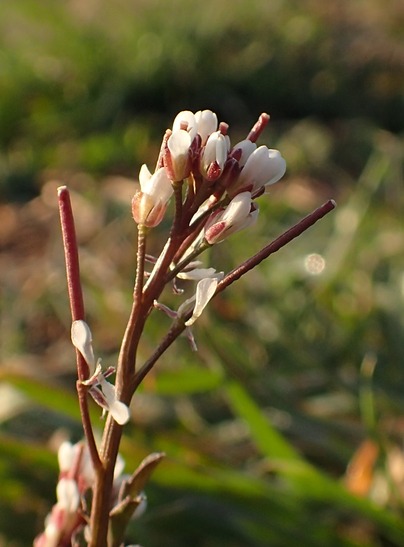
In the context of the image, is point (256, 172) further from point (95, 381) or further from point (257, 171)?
point (95, 381)

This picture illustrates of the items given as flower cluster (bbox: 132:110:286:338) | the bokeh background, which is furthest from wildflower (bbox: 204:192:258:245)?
the bokeh background

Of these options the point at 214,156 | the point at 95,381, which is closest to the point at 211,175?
the point at 214,156

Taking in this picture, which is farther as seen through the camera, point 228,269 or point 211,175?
point 228,269

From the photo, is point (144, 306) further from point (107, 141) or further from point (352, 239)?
point (107, 141)

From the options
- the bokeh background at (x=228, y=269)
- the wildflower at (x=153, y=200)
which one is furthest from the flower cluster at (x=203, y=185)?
the bokeh background at (x=228, y=269)

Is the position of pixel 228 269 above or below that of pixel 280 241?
below

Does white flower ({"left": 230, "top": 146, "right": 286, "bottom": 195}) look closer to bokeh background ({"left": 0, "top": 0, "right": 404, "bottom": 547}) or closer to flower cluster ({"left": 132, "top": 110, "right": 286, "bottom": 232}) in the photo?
flower cluster ({"left": 132, "top": 110, "right": 286, "bottom": 232})
